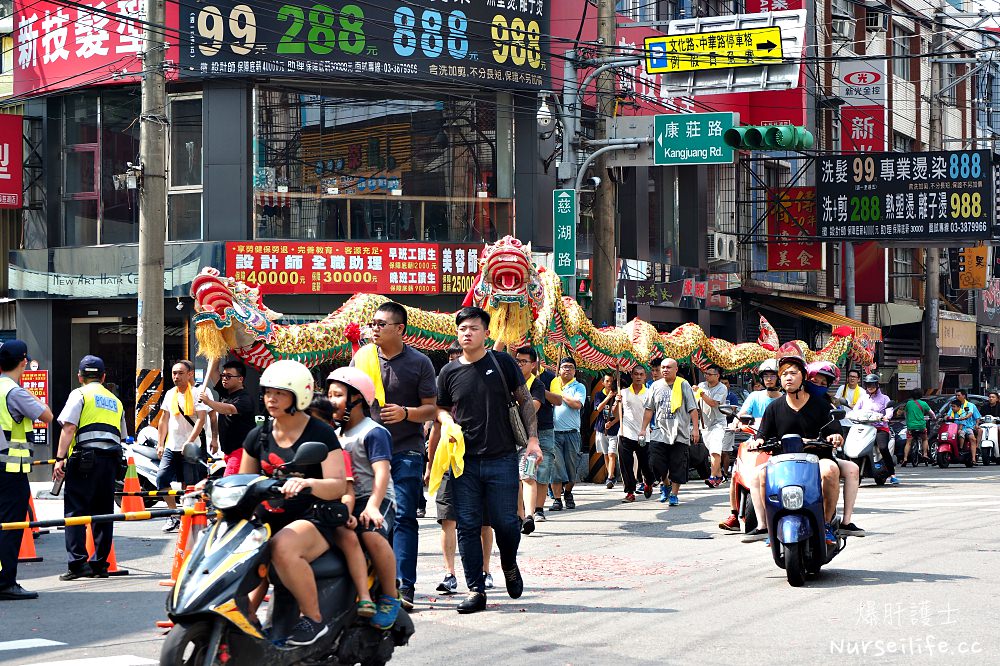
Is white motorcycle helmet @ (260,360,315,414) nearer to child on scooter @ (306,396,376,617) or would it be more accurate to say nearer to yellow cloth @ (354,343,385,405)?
child on scooter @ (306,396,376,617)

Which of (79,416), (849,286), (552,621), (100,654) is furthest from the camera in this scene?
(849,286)

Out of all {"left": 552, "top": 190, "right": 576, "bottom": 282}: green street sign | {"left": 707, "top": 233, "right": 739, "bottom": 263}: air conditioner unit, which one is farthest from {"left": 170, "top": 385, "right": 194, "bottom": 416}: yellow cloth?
{"left": 707, "top": 233, "right": 739, "bottom": 263}: air conditioner unit

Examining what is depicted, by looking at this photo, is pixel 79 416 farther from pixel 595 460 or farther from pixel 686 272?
pixel 686 272

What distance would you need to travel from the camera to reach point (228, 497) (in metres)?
6.24

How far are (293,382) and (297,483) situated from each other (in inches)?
22.1

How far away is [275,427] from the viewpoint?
22.9ft

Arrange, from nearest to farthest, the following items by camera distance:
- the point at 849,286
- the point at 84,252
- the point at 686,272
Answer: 1. the point at 84,252
2. the point at 686,272
3. the point at 849,286

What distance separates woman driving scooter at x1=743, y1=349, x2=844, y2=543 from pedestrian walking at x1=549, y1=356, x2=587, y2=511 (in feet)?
17.0

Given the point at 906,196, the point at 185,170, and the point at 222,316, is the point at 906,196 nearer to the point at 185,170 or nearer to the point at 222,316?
the point at 185,170

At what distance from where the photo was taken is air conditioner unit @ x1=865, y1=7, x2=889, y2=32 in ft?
143

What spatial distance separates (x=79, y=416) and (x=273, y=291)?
12443mm

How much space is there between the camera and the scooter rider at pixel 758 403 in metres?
13.9

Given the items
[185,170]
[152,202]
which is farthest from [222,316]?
[185,170]

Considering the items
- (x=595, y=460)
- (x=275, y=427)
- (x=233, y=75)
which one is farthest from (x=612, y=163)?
(x=275, y=427)
